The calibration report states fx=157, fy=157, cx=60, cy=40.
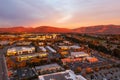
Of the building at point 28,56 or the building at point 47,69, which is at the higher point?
the building at point 28,56

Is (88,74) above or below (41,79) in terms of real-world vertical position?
below

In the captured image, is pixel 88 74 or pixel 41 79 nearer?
pixel 41 79

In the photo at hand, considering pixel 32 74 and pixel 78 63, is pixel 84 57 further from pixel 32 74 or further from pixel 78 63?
pixel 32 74

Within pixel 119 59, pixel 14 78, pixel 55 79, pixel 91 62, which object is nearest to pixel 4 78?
pixel 14 78

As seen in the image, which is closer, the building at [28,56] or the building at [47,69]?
the building at [47,69]

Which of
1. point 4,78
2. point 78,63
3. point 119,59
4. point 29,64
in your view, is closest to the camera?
point 4,78

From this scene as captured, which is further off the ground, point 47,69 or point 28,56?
point 28,56

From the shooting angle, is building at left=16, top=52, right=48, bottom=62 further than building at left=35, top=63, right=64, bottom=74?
Yes

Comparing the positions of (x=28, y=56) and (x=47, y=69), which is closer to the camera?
(x=47, y=69)

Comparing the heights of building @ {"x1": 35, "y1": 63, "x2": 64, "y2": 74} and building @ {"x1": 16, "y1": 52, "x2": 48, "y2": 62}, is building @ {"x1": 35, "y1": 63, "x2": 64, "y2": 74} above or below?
below

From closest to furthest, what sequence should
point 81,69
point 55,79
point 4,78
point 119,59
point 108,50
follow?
point 55,79 < point 4,78 < point 81,69 < point 119,59 < point 108,50
